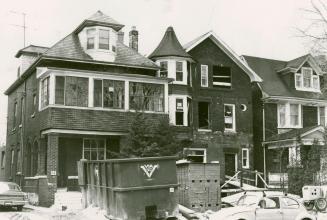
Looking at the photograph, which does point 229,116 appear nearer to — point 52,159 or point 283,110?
point 283,110

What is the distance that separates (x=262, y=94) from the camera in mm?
35688

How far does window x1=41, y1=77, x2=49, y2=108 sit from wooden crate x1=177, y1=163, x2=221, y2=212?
8.76m

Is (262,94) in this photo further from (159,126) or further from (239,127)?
(159,126)

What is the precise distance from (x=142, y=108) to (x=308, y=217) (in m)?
13.8

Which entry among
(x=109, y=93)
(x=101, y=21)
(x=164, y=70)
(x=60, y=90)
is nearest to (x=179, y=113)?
(x=164, y=70)

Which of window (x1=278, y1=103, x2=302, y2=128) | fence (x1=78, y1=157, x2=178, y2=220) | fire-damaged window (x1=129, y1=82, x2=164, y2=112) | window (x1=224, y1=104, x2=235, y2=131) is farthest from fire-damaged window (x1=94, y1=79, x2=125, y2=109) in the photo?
window (x1=278, y1=103, x2=302, y2=128)

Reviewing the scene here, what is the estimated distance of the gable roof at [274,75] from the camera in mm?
36250

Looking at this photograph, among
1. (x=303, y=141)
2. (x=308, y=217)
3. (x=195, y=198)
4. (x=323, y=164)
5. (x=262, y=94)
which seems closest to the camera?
(x=308, y=217)

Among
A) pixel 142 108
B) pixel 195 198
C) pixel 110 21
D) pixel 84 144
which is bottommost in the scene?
pixel 195 198

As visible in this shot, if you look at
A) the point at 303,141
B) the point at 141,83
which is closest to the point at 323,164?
the point at 303,141

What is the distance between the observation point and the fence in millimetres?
15688

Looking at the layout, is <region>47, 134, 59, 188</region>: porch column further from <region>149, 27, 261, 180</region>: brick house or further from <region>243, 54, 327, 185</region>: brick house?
<region>243, 54, 327, 185</region>: brick house

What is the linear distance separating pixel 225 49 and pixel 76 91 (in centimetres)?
1236

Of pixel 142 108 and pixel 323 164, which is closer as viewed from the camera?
pixel 323 164
